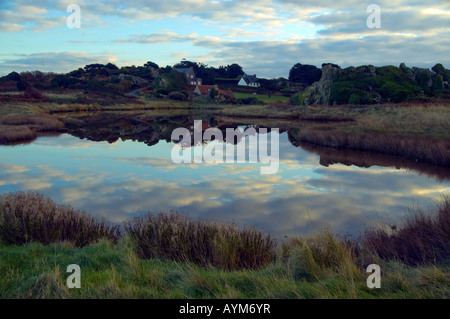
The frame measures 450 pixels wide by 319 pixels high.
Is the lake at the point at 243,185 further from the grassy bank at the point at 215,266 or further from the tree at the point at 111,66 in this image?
the tree at the point at 111,66

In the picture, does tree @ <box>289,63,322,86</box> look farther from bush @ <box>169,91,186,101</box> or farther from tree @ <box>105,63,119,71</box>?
tree @ <box>105,63,119,71</box>

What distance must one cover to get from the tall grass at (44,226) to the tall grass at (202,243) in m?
0.97

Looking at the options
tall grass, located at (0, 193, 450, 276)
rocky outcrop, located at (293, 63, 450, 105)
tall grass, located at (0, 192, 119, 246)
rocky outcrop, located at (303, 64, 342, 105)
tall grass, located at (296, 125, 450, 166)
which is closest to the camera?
tall grass, located at (0, 193, 450, 276)

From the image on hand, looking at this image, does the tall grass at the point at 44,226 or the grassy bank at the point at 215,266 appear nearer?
the grassy bank at the point at 215,266

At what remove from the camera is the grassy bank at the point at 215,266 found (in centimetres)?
548

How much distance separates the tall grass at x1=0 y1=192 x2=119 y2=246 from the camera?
872 cm

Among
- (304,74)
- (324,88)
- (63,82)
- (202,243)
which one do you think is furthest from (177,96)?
(202,243)

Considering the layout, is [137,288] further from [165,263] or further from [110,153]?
[110,153]

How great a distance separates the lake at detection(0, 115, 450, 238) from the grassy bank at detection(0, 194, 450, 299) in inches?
90.0

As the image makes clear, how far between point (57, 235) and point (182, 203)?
4795 mm

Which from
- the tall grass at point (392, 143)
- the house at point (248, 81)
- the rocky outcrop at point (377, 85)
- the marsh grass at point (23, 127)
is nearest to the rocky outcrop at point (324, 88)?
the rocky outcrop at point (377, 85)

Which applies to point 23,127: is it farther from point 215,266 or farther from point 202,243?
point 215,266

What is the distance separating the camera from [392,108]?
1441 inches

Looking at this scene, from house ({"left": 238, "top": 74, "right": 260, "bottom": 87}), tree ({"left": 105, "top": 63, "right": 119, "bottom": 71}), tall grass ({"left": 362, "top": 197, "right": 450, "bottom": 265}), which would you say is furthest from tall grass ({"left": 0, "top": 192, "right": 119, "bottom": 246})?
tree ({"left": 105, "top": 63, "right": 119, "bottom": 71})
